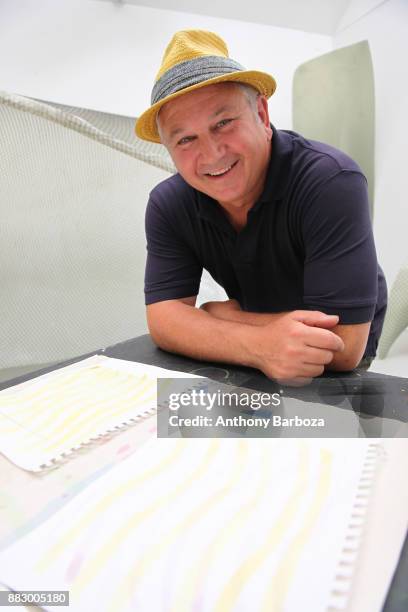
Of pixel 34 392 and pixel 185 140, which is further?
pixel 185 140

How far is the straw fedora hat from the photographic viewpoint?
0.68 metres

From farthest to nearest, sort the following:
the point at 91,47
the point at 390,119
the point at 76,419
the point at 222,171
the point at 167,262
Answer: the point at 390,119 → the point at 91,47 → the point at 167,262 → the point at 222,171 → the point at 76,419

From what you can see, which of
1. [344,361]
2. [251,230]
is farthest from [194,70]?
[344,361]

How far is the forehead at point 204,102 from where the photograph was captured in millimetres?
696

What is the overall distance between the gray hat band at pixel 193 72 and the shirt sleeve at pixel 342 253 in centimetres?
24

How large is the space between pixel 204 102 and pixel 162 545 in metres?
0.62

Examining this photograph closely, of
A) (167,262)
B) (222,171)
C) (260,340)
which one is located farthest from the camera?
(167,262)

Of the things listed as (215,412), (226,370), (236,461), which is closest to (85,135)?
(226,370)

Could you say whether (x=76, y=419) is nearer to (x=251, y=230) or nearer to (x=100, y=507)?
(x=100, y=507)

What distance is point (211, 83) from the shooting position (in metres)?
0.68

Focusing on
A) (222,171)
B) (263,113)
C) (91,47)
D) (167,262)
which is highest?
(91,47)

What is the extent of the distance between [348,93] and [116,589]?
203 cm

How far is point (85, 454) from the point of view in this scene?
453mm

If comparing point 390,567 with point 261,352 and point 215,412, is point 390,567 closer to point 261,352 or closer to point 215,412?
point 215,412
